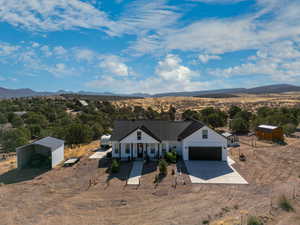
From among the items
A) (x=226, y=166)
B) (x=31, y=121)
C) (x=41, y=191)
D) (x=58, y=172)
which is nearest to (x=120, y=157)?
(x=58, y=172)

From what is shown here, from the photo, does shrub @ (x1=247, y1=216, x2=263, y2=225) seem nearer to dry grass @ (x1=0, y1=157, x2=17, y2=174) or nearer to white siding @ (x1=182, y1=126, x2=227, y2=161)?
white siding @ (x1=182, y1=126, x2=227, y2=161)

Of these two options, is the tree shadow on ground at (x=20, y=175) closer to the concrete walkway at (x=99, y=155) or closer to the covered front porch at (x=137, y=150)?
the concrete walkway at (x=99, y=155)

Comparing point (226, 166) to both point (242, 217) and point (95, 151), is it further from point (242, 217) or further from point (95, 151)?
point (95, 151)

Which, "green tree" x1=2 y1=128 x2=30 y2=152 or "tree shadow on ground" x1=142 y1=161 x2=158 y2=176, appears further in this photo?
"green tree" x1=2 y1=128 x2=30 y2=152

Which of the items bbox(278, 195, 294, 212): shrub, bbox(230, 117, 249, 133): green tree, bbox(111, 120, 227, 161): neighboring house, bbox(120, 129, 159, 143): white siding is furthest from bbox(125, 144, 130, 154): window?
bbox(230, 117, 249, 133): green tree

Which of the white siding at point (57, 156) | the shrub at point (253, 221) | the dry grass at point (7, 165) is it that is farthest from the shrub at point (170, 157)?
the dry grass at point (7, 165)

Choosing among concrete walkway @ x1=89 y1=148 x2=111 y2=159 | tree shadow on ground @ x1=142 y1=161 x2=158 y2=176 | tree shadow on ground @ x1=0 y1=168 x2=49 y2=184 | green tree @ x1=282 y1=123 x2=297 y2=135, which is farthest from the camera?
green tree @ x1=282 y1=123 x2=297 y2=135
